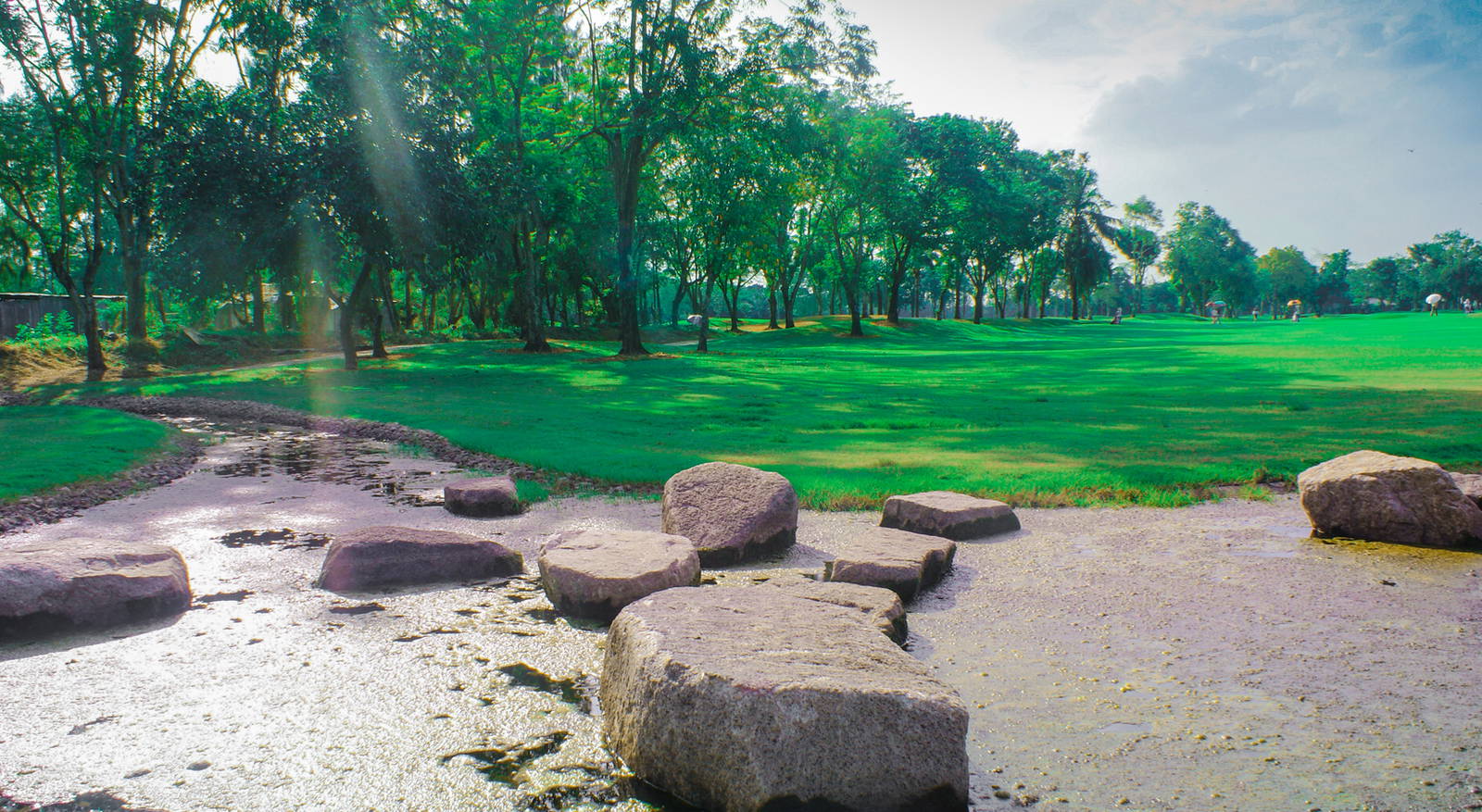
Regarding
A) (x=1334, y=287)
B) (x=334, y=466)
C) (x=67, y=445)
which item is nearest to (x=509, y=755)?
(x=334, y=466)

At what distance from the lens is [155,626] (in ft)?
19.2

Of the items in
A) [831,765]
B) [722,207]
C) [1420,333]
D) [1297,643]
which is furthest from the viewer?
[1420,333]

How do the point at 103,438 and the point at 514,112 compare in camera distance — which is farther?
the point at 514,112

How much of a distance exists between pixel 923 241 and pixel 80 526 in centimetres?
5578

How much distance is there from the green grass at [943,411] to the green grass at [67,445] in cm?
399

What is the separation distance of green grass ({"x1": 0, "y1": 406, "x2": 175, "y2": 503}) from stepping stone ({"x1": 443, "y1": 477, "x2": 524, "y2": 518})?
4.88 metres

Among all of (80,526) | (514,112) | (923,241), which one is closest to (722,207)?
(514,112)

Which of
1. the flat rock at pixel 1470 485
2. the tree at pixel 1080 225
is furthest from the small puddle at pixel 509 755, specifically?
the tree at pixel 1080 225

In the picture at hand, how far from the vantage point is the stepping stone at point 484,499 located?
9484mm

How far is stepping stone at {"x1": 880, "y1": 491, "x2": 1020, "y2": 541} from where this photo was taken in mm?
8266

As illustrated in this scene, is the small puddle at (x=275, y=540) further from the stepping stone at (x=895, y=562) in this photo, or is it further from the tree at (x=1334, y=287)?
the tree at (x=1334, y=287)

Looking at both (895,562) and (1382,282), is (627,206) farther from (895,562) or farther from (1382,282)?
(1382,282)

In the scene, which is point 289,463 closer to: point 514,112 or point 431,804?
point 431,804

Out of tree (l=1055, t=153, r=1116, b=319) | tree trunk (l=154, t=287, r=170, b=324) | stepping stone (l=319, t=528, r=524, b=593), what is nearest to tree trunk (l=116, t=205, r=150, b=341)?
tree trunk (l=154, t=287, r=170, b=324)
